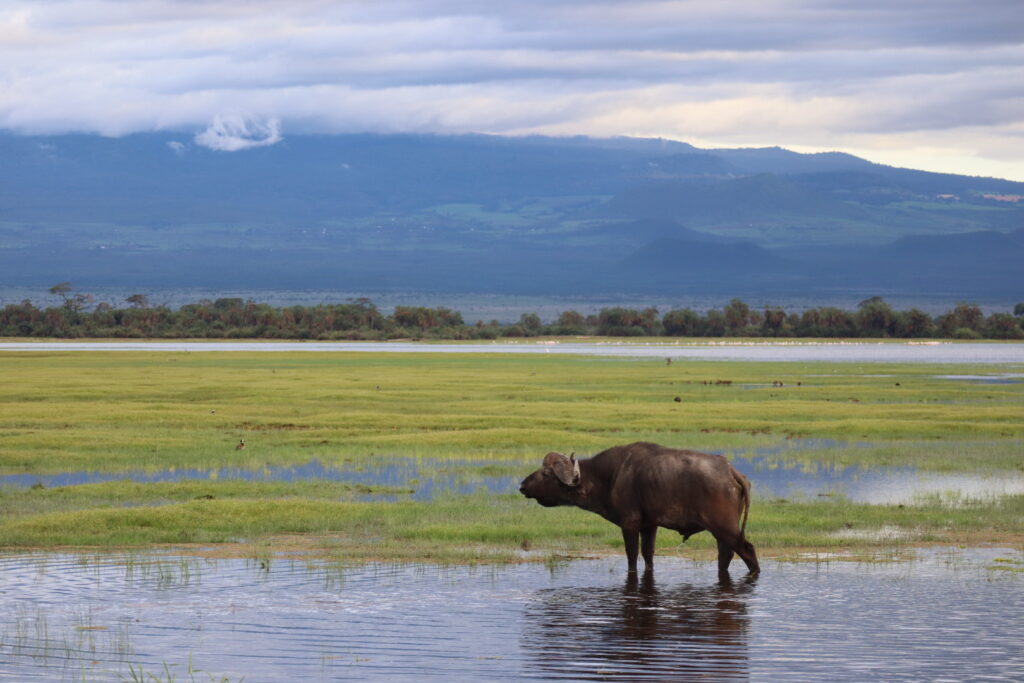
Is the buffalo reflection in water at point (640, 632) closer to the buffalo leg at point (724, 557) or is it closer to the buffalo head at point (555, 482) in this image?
the buffalo leg at point (724, 557)

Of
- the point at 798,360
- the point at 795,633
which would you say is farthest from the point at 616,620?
the point at 798,360

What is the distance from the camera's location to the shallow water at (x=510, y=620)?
13.1m

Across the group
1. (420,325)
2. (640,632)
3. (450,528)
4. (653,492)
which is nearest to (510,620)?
(640,632)

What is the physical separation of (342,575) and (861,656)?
254 inches

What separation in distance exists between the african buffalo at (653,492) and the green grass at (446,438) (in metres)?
1.76

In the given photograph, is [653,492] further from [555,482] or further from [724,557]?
[555,482]

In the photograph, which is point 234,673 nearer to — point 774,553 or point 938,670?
point 938,670

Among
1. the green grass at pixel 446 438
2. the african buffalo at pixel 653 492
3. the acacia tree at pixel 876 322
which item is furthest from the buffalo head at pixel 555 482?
the acacia tree at pixel 876 322

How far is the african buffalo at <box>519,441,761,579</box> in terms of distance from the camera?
53.6 ft

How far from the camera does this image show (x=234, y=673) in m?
12.9

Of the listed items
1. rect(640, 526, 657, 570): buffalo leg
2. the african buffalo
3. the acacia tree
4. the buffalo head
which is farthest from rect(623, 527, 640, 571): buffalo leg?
the acacia tree

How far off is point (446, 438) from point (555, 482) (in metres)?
16.5

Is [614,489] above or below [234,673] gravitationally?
above

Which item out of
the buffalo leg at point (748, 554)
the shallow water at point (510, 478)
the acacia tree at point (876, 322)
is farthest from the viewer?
the acacia tree at point (876, 322)
